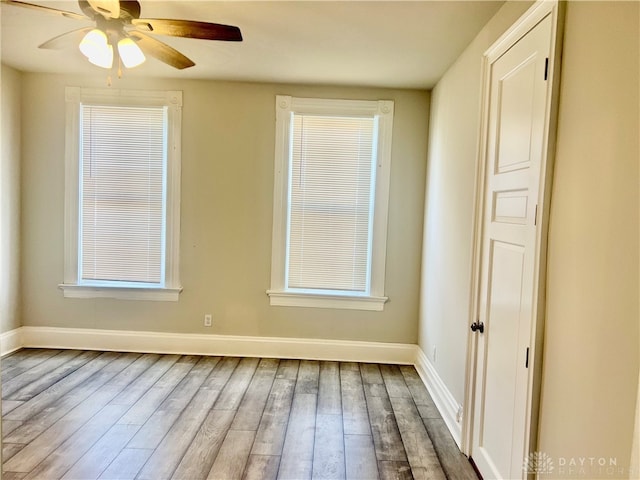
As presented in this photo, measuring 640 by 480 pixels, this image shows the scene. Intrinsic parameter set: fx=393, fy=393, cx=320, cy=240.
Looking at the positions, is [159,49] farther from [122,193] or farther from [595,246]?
[595,246]

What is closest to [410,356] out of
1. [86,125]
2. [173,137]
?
[173,137]

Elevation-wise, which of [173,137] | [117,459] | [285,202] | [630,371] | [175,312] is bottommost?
[117,459]

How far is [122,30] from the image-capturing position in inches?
83.6

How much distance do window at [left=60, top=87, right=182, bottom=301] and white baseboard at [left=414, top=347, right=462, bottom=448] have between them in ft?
7.88

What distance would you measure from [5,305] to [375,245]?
11.4 feet

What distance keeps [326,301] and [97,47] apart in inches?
106

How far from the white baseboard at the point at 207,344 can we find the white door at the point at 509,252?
1.66 metres

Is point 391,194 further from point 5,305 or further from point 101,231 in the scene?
point 5,305

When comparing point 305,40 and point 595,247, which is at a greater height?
point 305,40

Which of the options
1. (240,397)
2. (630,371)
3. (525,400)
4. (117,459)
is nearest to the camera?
(630,371)

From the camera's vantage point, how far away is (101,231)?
3.80 meters

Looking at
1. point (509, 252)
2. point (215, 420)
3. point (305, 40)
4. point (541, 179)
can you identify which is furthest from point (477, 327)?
point (305, 40)

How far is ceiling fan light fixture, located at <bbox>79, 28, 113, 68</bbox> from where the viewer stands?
2.03 m

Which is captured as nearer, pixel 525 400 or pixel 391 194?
pixel 525 400
